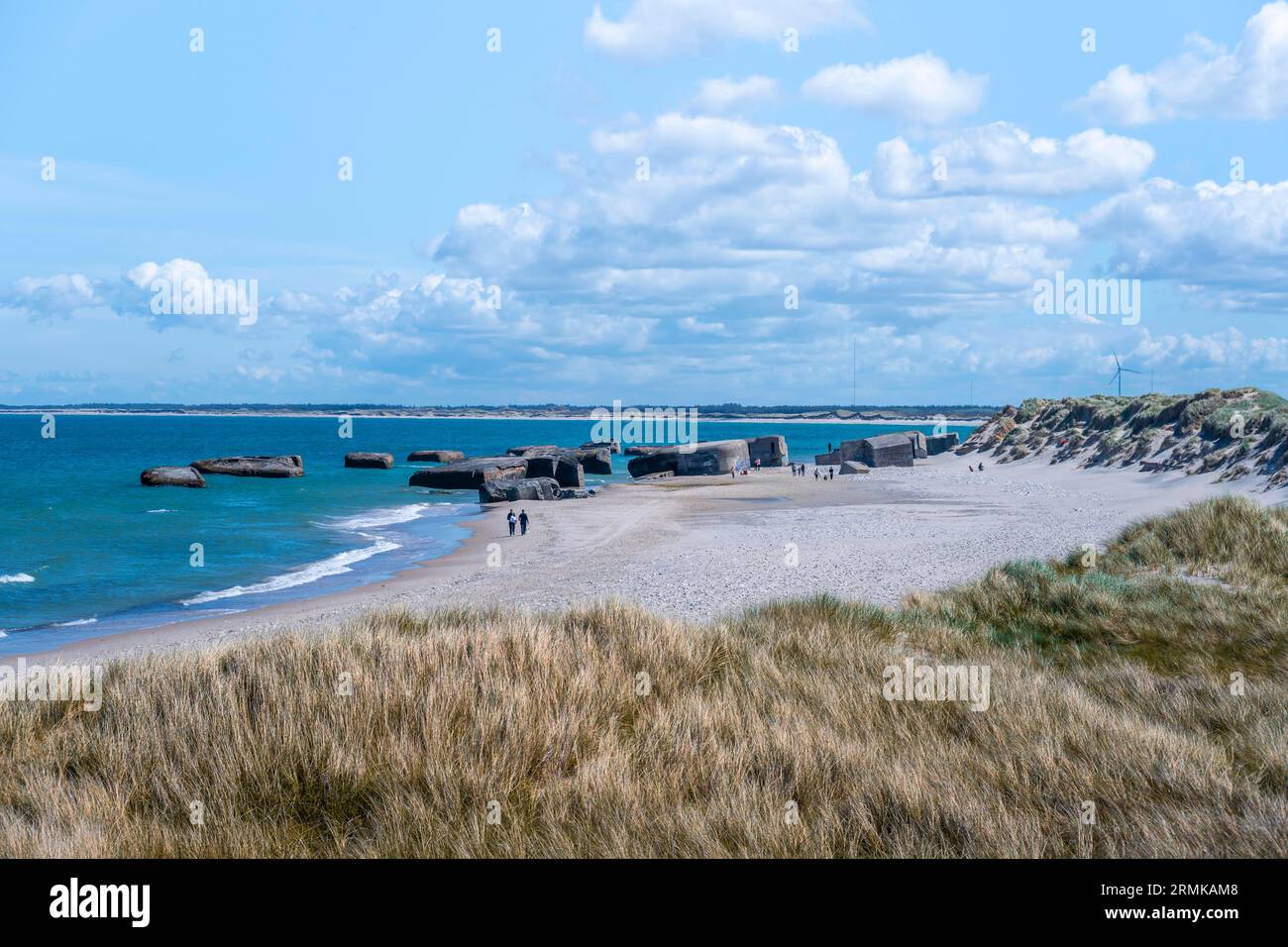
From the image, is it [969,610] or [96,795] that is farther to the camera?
[969,610]

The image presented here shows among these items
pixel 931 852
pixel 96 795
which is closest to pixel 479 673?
pixel 96 795

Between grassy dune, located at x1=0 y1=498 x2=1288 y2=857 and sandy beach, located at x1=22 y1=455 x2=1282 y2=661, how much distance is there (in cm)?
275

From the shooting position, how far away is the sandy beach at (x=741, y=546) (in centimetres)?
1822

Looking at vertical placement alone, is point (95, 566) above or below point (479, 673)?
below

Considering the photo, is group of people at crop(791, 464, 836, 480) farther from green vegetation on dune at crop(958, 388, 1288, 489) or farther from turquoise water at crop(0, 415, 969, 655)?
turquoise water at crop(0, 415, 969, 655)

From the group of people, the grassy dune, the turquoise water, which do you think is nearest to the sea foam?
the turquoise water

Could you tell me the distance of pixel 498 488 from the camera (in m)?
47.3

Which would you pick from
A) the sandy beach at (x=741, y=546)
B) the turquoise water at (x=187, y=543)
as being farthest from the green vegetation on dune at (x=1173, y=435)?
the turquoise water at (x=187, y=543)

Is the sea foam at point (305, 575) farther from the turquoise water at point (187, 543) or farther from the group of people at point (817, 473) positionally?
the group of people at point (817, 473)

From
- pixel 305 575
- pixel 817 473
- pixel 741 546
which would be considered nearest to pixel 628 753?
pixel 741 546

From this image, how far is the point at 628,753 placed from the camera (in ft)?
19.5

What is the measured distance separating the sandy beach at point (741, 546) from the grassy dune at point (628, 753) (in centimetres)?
275

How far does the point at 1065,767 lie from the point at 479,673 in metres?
4.22
